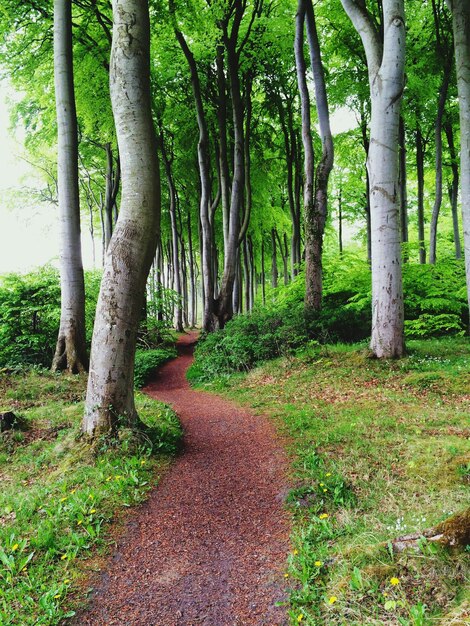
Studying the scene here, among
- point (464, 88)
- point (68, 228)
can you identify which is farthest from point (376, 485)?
point (68, 228)

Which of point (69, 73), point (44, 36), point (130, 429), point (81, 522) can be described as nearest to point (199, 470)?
point (130, 429)

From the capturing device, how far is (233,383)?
9.62 meters

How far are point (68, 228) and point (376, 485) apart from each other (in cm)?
848

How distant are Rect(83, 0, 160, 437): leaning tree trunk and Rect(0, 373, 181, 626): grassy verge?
0.52 m

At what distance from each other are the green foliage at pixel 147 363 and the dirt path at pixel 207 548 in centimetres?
599

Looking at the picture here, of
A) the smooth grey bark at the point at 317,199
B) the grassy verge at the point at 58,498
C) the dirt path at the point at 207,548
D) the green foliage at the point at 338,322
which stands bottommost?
the dirt path at the point at 207,548

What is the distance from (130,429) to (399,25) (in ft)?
28.9

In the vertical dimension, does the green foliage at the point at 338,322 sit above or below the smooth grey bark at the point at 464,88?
below

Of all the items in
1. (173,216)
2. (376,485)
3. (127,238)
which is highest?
(173,216)

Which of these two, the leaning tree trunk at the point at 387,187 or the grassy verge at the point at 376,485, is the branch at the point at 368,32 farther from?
the grassy verge at the point at 376,485

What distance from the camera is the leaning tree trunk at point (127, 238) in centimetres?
499

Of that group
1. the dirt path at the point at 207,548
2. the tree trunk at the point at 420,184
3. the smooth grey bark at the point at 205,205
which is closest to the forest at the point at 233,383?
the dirt path at the point at 207,548

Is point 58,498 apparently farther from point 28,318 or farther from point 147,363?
point 28,318

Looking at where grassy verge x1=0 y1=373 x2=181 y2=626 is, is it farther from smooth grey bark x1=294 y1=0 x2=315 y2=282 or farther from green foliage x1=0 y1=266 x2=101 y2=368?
smooth grey bark x1=294 y1=0 x2=315 y2=282
